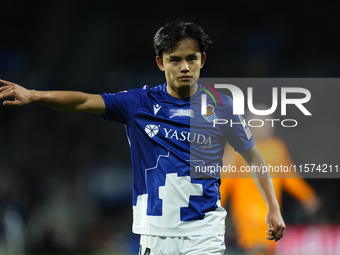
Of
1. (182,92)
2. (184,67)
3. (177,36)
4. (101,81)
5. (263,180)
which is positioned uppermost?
(101,81)

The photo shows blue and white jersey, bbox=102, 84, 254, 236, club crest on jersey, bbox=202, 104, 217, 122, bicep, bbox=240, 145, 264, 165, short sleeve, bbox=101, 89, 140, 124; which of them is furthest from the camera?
bicep, bbox=240, 145, 264, 165

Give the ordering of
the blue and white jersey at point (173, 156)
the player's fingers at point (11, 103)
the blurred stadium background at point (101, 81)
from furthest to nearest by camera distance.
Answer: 1. the blurred stadium background at point (101, 81)
2. the blue and white jersey at point (173, 156)
3. the player's fingers at point (11, 103)

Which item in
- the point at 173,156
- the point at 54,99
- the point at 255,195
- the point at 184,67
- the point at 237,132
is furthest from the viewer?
the point at 255,195

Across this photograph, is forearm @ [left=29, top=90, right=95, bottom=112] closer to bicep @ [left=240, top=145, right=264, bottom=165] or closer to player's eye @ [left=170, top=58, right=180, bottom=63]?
player's eye @ [left=170, top=58, right=180, bottom=63]

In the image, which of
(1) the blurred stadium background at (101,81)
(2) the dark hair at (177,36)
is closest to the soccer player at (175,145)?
(2) the dark hair at (177,36)

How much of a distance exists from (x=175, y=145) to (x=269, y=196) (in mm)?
798

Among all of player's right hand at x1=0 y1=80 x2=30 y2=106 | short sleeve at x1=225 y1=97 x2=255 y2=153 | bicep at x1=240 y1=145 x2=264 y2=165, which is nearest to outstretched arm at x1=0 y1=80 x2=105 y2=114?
player's right hand at x1=0 y1=80 x2=30 y2=106

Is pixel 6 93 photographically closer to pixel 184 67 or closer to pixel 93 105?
pixel 93 105

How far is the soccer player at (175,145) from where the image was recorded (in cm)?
241

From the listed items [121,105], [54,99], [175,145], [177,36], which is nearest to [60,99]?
[54,99]

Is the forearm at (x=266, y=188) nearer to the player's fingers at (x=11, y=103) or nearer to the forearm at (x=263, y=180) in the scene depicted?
the forearm at (x=263, y=180)

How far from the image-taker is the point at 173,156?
251 cm

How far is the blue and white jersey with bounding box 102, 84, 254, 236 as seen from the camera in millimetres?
2438

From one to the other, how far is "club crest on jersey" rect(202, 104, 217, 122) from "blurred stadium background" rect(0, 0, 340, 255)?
14.1 feet
